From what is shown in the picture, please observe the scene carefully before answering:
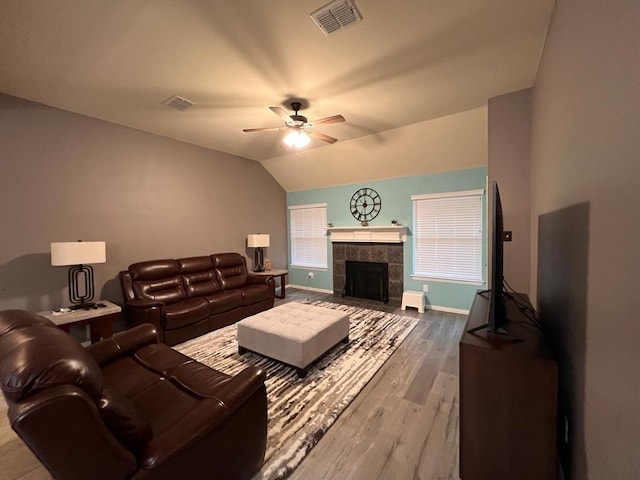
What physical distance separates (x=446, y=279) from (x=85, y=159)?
5546 mm

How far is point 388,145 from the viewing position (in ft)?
13.9


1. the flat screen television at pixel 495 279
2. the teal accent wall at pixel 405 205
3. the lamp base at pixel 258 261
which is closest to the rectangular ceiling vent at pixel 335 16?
the flat screen television at pixel 495 279

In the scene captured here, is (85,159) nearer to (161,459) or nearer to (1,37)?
(1,37)

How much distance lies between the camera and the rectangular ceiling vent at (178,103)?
2.88 meters

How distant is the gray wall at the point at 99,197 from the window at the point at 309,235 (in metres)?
1.56

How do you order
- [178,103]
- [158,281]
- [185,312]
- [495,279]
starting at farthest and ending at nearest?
1. [158,281]
2. [185,312]
3. [178,103]
4. [495,279]

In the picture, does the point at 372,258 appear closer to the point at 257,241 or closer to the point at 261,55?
the point at 257,241

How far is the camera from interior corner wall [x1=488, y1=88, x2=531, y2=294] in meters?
2.75

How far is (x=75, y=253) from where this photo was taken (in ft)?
9.16

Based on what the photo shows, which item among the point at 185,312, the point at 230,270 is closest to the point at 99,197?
the point at 185,312

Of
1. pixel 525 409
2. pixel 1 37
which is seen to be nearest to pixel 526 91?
pixel 525 409

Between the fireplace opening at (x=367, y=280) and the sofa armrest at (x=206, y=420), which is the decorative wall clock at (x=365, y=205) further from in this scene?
the sofa armrest at (x=206, y=420)

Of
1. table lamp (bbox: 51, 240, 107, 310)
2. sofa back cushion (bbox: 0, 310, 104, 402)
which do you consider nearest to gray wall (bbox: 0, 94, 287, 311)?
table lamp (bbox: 51, 240, 107, 310)

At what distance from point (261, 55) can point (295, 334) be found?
2.51 meters
